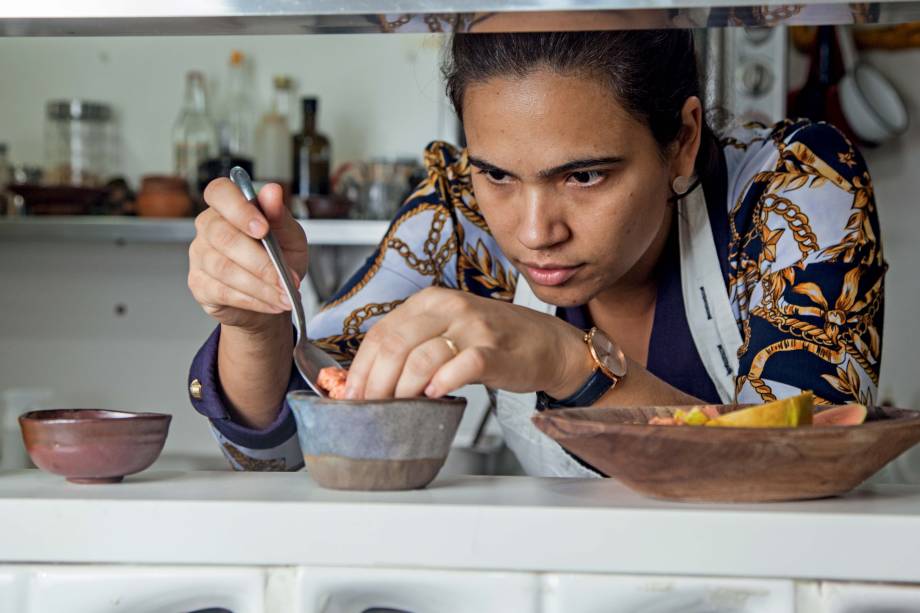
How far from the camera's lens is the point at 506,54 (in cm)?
130

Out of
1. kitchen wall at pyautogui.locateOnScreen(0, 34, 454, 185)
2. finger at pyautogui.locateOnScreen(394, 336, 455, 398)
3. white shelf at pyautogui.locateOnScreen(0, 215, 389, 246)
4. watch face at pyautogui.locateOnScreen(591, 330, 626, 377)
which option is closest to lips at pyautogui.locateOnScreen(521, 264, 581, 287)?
watch face at pyautogui.locateOnScreen(591, 330, 626, 377)

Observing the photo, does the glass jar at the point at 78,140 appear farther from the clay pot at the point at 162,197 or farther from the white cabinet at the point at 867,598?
the white cabinet at the point at 867,598

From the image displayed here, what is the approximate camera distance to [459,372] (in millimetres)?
907

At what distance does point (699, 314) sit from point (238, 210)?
2.39ft

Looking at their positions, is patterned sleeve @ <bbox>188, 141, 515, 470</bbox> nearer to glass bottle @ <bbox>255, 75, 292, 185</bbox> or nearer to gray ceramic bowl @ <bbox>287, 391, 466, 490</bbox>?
gray ceramic bowl @ <bbox>287, 391, 466, 490</bbox>

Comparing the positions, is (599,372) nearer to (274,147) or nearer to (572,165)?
(572,165)

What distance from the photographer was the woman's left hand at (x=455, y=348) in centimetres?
90

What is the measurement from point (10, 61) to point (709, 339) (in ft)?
7.86

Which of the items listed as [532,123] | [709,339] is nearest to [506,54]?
[532,123]

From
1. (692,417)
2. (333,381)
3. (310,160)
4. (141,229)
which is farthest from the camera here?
(310,160)

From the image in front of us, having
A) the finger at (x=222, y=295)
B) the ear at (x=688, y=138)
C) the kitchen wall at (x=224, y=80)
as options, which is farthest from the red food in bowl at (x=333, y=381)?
the kitchen wall at (x=224, y=80)

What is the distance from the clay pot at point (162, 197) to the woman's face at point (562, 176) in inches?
64.8

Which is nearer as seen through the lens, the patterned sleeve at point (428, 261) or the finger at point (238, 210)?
the finger at point (238, 210)

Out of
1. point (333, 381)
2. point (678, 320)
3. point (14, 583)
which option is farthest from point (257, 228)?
point (678, 320)
